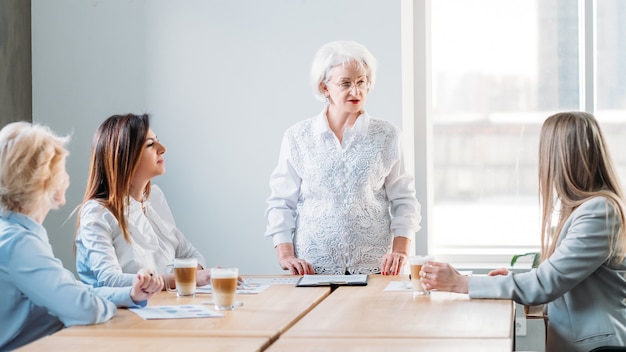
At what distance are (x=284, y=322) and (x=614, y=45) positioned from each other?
297 centimetres

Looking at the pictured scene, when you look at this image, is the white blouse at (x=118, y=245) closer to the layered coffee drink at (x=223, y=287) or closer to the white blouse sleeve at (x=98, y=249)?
the white blouse sleeve at (x=98, y=249)

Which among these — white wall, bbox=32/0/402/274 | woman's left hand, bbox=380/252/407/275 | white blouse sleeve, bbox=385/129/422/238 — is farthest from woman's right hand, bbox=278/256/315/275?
white wall, bbox=32/0/402/274

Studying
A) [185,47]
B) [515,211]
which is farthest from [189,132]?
[515,211]

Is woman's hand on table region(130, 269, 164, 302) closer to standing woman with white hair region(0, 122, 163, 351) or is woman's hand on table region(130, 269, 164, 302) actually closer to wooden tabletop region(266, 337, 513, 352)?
standing woman with white hair region(0, 122, 163, 351)

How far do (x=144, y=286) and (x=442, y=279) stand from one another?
33.6 inches

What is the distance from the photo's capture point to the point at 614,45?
4.63m

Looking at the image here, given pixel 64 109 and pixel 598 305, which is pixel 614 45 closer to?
pixel 598 305

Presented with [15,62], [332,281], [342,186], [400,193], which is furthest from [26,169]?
[15,62]

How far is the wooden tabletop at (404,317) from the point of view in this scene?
7.10 feet

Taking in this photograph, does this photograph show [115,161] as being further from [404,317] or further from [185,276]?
[404,317]

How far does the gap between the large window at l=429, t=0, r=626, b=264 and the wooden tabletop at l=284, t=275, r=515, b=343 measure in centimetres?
202

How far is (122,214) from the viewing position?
2.90 meters

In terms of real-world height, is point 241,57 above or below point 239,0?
below

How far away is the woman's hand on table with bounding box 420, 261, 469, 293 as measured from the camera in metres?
2.68
